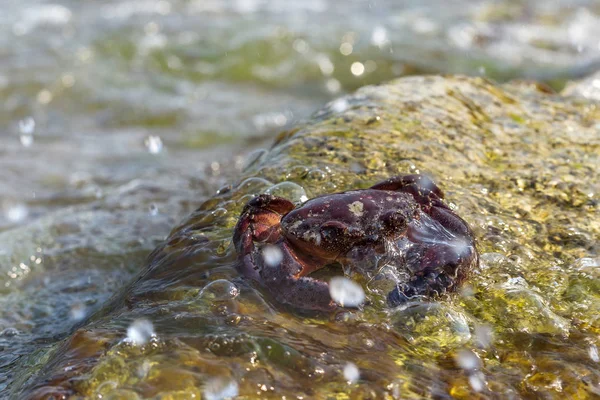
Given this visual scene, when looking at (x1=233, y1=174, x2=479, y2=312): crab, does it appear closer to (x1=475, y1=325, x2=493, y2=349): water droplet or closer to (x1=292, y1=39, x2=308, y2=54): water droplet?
(x1=475, y1=325, x2=493, y2=349): water droplet

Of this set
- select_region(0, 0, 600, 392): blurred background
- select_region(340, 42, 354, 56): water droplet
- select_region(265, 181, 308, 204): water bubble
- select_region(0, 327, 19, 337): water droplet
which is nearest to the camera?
select_region(265, 181, 308, 204): water bubble

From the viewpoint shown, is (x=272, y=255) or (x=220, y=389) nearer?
(x=220, y=389)

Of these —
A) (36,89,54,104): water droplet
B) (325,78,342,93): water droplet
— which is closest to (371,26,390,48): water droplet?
(325,78,342,93): water droplet

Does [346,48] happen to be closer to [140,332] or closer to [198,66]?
[198,66]

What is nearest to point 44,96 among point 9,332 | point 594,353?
point 9,332

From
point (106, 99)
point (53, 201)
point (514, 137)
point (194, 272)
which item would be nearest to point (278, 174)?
point (194, 272)

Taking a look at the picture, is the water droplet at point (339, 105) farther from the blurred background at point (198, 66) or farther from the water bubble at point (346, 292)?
the blurred background at point (198, 66)

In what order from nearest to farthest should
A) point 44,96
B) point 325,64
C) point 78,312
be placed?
point 78,312, point 44,96, point 325,64

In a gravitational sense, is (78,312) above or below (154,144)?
above
